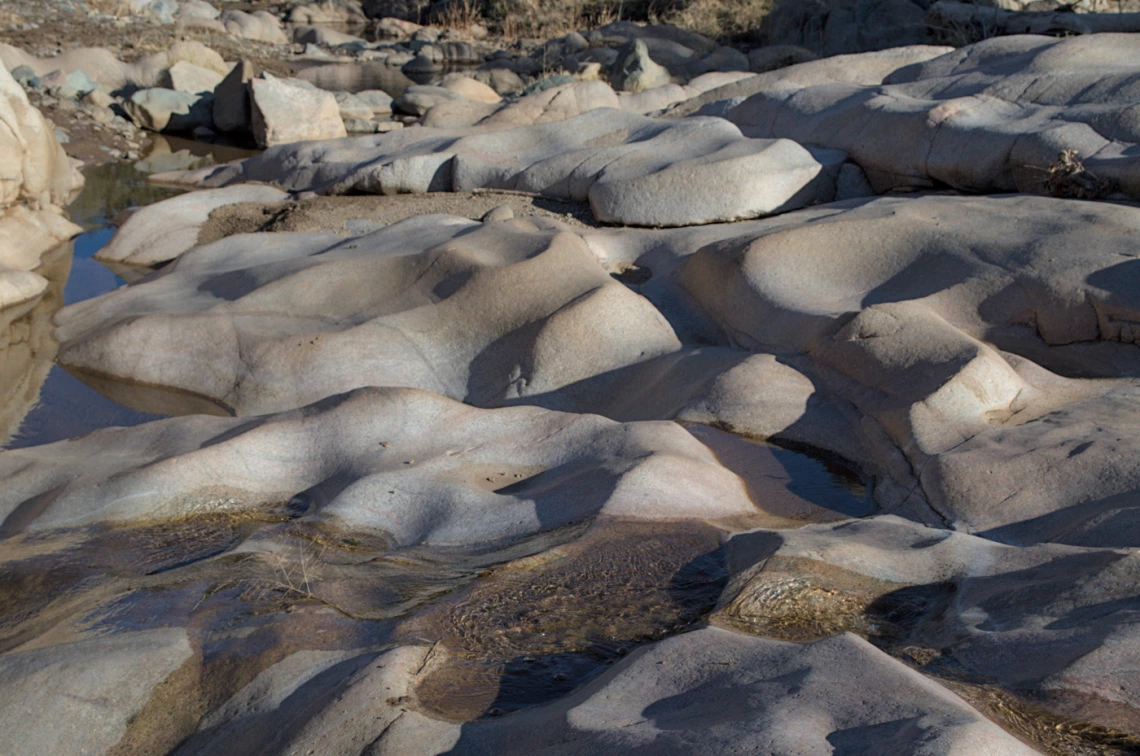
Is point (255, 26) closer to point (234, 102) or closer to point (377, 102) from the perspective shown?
point (377, 102)

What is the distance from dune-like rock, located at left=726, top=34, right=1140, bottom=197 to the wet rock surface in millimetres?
38

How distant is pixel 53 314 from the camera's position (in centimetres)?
829

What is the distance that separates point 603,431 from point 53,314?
219 inches

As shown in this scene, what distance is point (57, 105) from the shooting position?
14.8 metres

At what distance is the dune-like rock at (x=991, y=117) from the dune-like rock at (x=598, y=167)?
0.57 metres

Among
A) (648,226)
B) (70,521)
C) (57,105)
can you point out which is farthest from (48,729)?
(57,105)

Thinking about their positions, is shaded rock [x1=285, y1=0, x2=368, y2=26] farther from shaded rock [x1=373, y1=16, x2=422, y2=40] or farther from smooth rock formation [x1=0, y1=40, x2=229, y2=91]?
smooth rock formation [x1=0, y1=40, x2=229, y2=91]

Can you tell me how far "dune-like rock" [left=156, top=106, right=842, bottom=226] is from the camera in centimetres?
867

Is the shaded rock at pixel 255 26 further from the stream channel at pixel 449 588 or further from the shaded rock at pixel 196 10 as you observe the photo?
the stream channel at pixel 449 588

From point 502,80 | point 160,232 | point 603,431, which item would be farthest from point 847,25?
point 603,431

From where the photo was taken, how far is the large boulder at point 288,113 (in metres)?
14.0

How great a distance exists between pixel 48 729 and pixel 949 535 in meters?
2.86

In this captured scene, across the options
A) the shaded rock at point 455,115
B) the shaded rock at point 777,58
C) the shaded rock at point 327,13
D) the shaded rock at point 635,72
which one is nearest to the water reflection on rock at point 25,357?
the shaded rock at point 455,115

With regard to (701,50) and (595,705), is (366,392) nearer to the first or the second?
(595,705)
